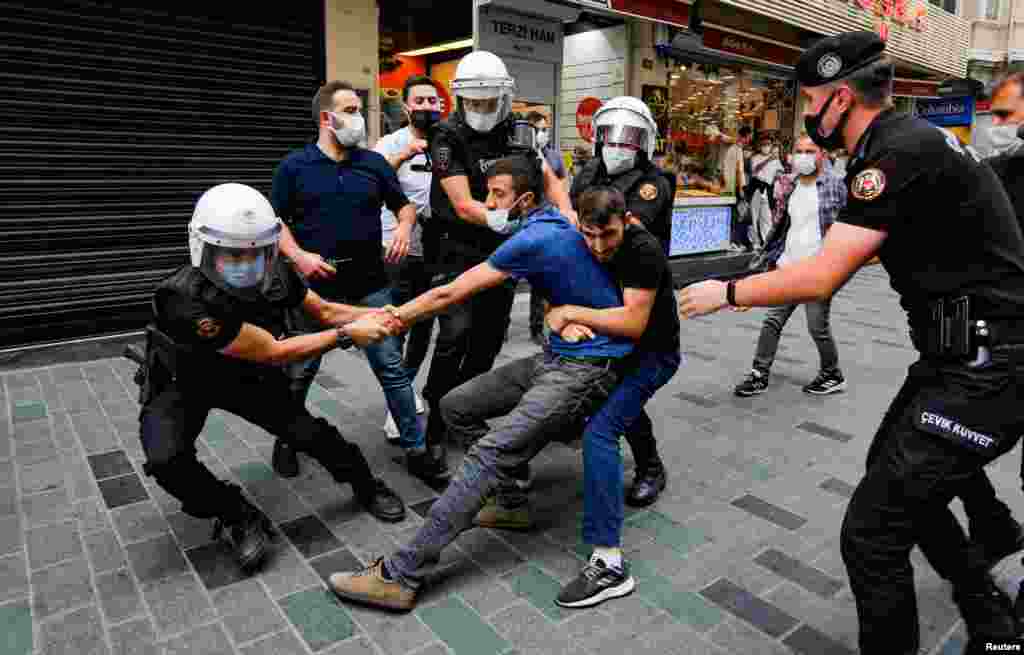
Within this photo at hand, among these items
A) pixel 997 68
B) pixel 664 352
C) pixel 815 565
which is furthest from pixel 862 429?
pixel 997 68

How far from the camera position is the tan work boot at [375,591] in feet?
8.45

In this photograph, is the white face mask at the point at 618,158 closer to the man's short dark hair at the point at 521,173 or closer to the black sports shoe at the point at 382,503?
the man's short dark hair at the point at 521,173

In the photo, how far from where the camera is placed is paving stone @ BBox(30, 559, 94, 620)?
261 centimetres

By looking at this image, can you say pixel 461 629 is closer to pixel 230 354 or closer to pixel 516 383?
pixel 516 383

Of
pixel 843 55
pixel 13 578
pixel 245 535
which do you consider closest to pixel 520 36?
pixel 843 55

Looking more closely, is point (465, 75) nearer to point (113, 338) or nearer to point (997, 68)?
point (113, 338)

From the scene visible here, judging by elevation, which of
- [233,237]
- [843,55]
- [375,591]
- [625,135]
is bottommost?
[375,591]

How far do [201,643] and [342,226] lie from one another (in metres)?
2.06

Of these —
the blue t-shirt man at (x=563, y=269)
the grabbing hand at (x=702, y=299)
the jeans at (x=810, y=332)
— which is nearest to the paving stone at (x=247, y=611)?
the blue t-shirt man at (x=563, y=269)

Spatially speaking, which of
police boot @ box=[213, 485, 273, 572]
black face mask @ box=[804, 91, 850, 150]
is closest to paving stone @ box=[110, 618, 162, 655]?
police boot @ box=[213, 485, 273, 572]

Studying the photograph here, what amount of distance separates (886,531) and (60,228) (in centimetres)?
696

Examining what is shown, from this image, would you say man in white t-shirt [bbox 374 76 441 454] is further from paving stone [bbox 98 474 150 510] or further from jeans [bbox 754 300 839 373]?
jeans [bbox 754 300 839 373]

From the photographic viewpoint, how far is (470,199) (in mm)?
3656

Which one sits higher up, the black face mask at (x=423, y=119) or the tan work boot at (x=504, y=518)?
the black face mask at (x=423, y=119)
